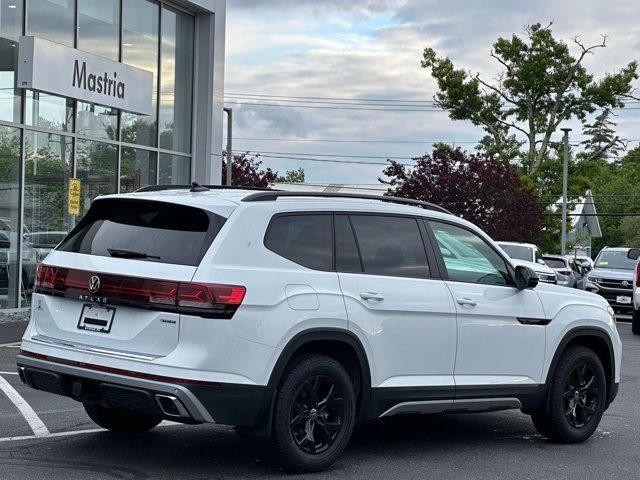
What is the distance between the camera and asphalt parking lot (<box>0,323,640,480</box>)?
21.3 ft

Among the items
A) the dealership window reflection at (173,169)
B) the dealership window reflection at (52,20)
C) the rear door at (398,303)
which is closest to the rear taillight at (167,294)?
the rear door at (398,303)

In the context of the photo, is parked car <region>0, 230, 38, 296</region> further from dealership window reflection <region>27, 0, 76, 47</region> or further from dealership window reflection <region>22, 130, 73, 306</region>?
dealership window reflection <region>27, 0, 76, 47</region>

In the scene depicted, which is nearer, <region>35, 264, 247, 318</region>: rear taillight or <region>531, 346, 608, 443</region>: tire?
<region>35, 264, 247, 318</region>: rear taillight

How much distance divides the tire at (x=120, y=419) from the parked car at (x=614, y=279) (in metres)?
19.5

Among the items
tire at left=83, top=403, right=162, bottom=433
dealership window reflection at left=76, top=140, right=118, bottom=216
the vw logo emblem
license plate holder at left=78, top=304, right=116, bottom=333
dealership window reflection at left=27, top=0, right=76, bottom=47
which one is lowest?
tire at left=83, top=403, right=162, bottom=433

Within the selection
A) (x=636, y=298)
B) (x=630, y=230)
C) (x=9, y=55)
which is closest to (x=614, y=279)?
(x=636, y=298)

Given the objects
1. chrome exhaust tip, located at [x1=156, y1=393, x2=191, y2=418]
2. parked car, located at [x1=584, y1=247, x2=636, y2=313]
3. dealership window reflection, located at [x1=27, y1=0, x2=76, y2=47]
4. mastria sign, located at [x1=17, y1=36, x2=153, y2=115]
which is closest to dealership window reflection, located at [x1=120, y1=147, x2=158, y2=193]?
mastria sign, located at [x1=17, y1=36, x2=153, y2=115]

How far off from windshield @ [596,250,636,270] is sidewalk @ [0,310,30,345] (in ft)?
51.8

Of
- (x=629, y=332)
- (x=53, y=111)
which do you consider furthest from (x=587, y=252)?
(x=53, y=111)

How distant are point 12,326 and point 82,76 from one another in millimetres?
5231

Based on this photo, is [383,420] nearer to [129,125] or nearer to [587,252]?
[129,125]

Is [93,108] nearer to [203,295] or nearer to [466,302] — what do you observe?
[466,302]

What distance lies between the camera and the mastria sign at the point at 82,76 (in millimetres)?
17203

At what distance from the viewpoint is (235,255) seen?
6117 millimetres
